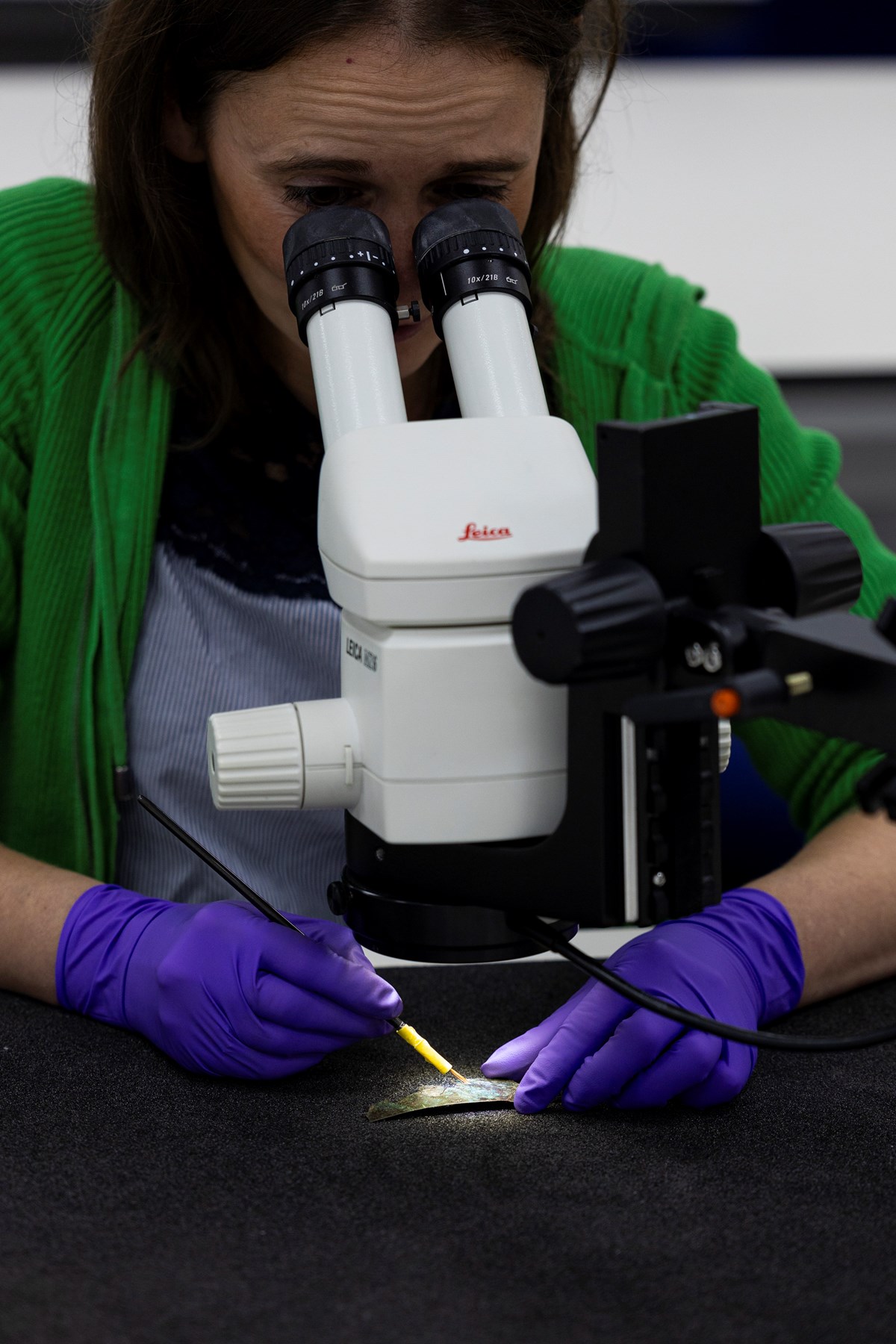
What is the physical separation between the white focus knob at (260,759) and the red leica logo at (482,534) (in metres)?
0.17

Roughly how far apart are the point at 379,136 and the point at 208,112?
0.22 m

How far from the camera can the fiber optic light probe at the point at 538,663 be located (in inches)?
27.3

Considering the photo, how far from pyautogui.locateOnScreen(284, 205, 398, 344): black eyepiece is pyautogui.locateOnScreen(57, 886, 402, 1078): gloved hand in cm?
44

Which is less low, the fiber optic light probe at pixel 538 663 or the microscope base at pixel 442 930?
the fiber optic light probe at pixel 538 663

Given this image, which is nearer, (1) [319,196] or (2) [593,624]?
(2) [593,624]

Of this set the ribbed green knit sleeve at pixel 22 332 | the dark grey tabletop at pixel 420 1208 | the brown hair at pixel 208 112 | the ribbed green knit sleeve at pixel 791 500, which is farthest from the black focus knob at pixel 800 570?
the ribbed green knit sleeve at pixel 22 332

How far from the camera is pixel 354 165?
97 cm

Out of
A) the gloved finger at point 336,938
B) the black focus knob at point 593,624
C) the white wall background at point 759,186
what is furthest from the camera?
the white wall background at point 759,186

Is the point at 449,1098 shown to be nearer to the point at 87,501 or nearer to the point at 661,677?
the point at 661,677

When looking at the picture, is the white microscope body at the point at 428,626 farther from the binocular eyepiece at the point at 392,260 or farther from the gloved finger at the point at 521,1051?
the gloved finger at the point at 521,1051

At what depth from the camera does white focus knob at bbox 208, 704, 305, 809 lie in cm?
82

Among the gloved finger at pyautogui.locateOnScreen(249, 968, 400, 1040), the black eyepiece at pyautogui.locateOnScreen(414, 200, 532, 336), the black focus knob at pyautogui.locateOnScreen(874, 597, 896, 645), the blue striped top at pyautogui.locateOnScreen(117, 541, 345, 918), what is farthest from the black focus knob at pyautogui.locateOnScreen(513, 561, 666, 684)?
the blue striped top at pyautogui.locateOnScreen(117, 541, 345, 918)

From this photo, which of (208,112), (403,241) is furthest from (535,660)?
(208,112)

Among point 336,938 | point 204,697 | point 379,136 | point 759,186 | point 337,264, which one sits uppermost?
point 759,186
